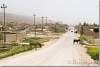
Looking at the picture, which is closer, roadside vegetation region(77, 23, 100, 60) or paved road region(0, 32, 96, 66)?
paved road region(0, 32, 96, 66)

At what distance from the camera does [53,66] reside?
17.4 metres

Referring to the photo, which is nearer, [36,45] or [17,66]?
[17,66]

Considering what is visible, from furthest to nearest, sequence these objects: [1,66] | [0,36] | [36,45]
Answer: [0,36], [36,45], [1,66]

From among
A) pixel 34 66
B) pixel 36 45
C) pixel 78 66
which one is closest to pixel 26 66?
pixel 34 66

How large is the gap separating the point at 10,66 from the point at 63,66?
3.29 meters

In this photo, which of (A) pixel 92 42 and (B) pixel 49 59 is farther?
(A) pixel 92 42

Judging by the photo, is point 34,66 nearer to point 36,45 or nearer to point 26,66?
point 26,66

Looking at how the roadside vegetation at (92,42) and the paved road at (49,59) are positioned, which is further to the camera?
the roadside vegetation at (92,42)

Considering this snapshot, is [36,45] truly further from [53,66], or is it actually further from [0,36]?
[53,66]

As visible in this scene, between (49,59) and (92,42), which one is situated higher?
(49,59)

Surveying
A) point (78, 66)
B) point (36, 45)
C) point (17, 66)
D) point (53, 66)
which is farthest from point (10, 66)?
point (36, 45)

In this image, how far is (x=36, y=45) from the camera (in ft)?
136

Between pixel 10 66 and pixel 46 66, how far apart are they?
223 cm

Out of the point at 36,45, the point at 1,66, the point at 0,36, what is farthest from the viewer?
the point at 0,36
